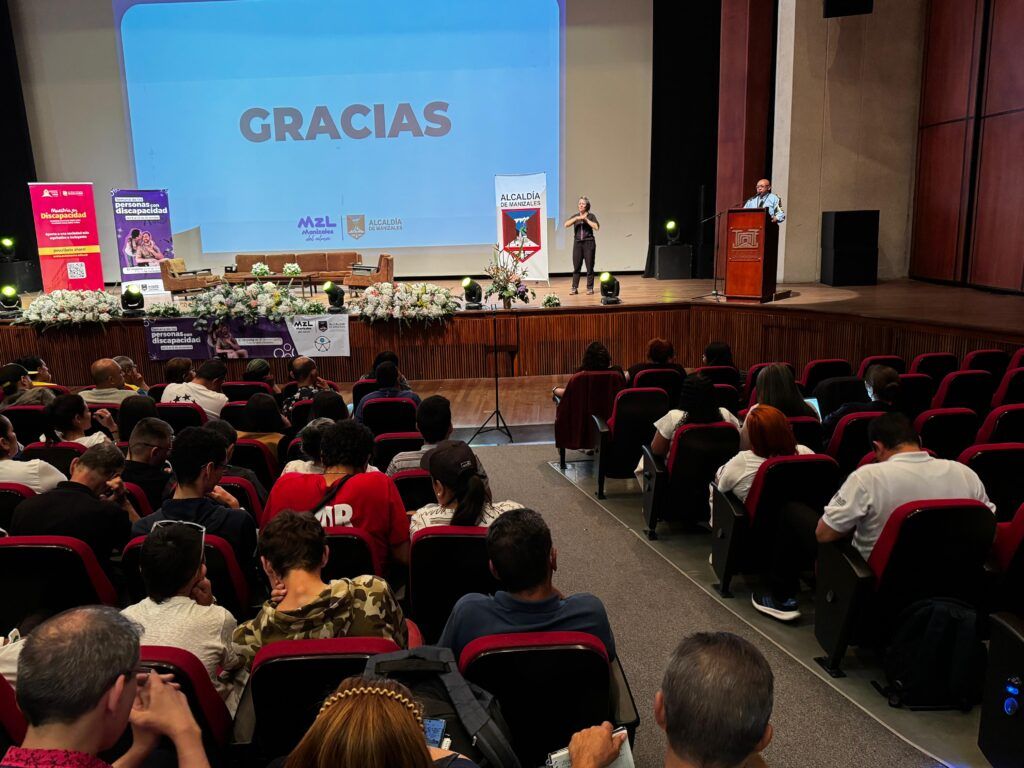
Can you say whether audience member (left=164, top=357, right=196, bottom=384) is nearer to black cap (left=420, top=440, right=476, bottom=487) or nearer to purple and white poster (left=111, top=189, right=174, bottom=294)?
black cap (left=420, top=440, right=476, bottom=487)

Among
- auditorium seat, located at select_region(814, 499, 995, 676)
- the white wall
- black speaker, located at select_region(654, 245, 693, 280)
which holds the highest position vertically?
the white wall

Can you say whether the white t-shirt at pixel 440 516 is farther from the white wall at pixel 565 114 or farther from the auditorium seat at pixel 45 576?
the white wall at pixel 565 114

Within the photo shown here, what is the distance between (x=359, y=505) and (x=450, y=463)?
1.36 ft

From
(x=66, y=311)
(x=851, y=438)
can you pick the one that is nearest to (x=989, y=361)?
(x=851, y=438)

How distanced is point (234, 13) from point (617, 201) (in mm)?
6842

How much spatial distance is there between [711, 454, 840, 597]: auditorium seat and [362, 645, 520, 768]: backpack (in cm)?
197

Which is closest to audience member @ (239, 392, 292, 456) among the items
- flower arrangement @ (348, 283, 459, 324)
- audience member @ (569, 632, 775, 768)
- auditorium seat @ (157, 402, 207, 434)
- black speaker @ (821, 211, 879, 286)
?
auditorium seat @ (157, 402, 207, 434)

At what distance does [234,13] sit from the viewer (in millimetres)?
12625

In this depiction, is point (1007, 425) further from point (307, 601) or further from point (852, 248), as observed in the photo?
point (852, 248)

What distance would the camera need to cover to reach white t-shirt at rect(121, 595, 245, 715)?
200 centimetres

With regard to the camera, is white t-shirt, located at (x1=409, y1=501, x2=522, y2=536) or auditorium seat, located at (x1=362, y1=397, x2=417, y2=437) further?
auditorium seat, located at (x1=362, y1=397, x2=417, y2=437)

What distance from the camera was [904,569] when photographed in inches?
104

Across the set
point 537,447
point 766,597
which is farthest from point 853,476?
point 537,447

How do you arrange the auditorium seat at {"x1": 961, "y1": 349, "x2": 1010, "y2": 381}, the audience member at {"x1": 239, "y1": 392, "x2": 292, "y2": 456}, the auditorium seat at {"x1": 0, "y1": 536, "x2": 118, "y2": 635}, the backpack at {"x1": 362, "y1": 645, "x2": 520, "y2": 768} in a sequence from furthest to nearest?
the auditorium seat at {"x1": 961, "y1": 349, "x2": 1010, "y2": 381}
the audience member at {"x1": 239, "y1": 392, "x2": 292, "y2": 456}
the auditorium seat at {"x1": 0, "y1": 536, "x2": 118, "y2": 635}
the backpack at {"x1": 362, "y1": 645, "x2": 520, "y2": 768}
